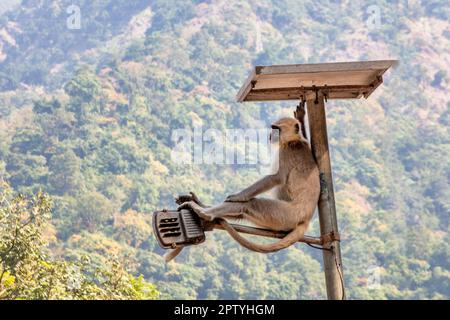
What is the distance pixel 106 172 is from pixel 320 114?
34.6 meters

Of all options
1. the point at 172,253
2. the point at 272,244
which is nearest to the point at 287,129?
the point at 272,244

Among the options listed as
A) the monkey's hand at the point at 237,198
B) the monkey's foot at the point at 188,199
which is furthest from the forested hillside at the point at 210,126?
the monkey's hand at the point at 237,198

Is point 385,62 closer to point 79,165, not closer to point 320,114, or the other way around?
point 320,114

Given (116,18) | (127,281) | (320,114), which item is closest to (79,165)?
(116,18)

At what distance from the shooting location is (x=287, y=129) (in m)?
3.05

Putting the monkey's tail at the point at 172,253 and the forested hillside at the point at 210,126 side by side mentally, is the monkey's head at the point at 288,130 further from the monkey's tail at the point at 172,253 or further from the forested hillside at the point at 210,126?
the forested hillside at the point at 210,126

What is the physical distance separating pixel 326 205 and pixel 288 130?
346 mm

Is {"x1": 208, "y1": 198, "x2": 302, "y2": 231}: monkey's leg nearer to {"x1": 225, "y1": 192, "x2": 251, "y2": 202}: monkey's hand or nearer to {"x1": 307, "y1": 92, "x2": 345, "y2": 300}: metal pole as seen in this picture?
{"x1": 225, "y1": 192, "x2": 251, "y2": 202}: monkey's hand

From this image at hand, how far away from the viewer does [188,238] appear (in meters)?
2.74

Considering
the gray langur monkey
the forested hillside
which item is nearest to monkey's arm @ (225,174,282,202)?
the gray langur monkey

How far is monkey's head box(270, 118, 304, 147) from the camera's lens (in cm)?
305

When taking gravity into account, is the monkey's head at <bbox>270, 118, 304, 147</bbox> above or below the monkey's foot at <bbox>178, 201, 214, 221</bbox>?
above

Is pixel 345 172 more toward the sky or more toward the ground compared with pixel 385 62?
more toward the sky
